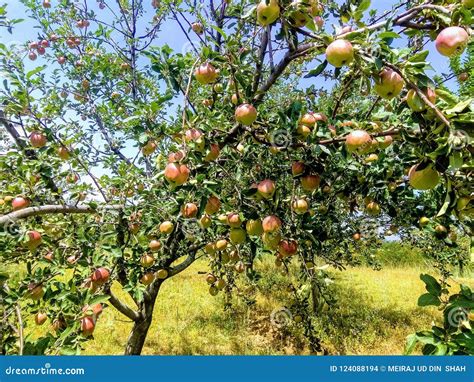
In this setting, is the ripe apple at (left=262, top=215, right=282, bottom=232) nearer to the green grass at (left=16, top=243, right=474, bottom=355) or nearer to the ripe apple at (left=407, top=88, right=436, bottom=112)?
the ripe apple at (left=407, top=88, right=436, bottom=112)

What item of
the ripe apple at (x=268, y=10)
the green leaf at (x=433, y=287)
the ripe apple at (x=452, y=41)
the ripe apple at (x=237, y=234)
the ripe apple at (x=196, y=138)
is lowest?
the green leaf at (x=433, y=287)

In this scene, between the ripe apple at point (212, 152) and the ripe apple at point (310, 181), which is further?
the ripe apple at point (310, 181)

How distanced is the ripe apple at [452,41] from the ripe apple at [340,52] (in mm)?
449

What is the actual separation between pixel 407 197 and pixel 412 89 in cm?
217

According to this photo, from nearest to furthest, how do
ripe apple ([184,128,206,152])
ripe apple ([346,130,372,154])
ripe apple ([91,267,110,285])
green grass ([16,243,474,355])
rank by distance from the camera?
ripe apple ([346,130,372,154]) → ripe apple ([184,128,206,152]) → ripe apple ([91,267,110,285]) → green grass ([16,243,474,355])

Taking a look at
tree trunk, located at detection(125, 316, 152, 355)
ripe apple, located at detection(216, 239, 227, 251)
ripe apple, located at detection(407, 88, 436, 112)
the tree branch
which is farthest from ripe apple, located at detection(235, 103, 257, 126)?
tree trunk, located at detection(125, 316, 152, 355)

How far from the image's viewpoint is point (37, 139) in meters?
2.94

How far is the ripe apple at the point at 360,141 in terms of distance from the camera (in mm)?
1782

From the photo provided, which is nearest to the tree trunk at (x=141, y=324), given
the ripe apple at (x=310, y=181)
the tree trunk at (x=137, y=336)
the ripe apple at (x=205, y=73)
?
the tree trunk at (x=137, y=336)

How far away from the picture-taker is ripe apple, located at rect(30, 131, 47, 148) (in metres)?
2.93

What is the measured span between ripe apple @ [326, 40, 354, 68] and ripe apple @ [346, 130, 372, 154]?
A: 49 centimetres

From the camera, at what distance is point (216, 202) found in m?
2.30

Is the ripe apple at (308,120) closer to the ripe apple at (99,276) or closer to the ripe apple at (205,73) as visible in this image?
the ripe apple at (205,73)

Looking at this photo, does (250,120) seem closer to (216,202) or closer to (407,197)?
(216,202)
